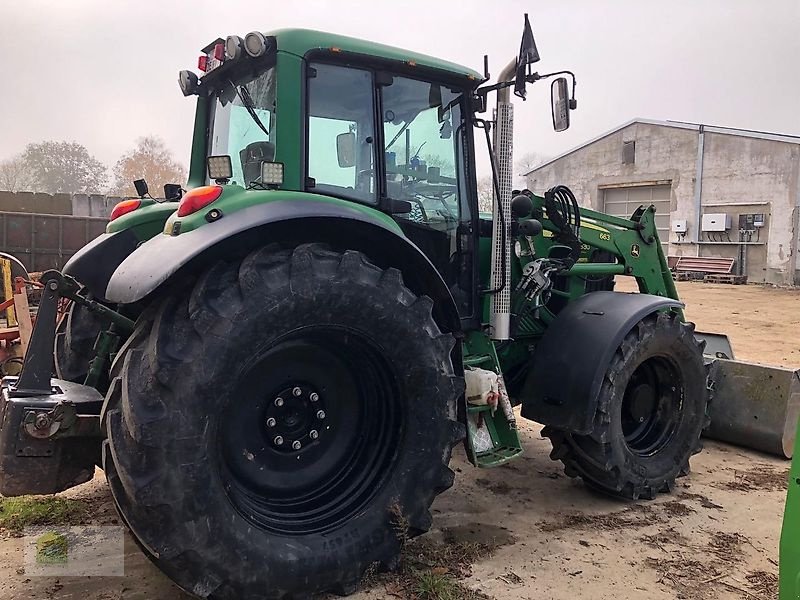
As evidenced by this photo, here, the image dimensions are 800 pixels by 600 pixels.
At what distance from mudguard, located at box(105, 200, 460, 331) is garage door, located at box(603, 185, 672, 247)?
2324 centimetres

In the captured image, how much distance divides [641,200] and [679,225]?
2021 millimetres

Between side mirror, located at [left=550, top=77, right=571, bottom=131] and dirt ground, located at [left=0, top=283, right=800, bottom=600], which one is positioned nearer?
dirt ground, located at [left=0, top=283, right=800, bottom=600]

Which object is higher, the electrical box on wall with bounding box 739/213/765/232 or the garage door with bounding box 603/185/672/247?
the garage door with bounding box 603/185/672/247

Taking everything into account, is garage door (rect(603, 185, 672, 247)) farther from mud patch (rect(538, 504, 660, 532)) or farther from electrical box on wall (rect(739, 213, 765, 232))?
mud patch (rect(538, 504, 660, 532))

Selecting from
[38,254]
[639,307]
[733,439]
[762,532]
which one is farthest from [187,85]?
[38,254]

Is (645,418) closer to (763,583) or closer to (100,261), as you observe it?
(763,583)

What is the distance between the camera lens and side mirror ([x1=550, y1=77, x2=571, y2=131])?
3783 mm

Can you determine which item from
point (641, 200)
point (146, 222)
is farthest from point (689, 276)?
point (146, 222)

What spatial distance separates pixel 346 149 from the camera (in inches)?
137

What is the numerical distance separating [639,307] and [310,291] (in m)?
2.35

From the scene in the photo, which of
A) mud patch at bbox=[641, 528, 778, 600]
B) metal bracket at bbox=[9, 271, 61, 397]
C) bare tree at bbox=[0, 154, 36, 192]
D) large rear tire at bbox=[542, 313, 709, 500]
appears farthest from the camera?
bare tree at bbox=[0, 154, 36, 192]

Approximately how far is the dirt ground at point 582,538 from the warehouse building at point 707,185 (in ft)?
64.2

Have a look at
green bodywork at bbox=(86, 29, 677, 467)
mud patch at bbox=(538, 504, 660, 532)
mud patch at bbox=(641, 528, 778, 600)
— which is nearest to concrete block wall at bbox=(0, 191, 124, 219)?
green bodywork at bbox=(86, 29, 677, 467)

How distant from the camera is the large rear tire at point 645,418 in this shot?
13.3 ft
